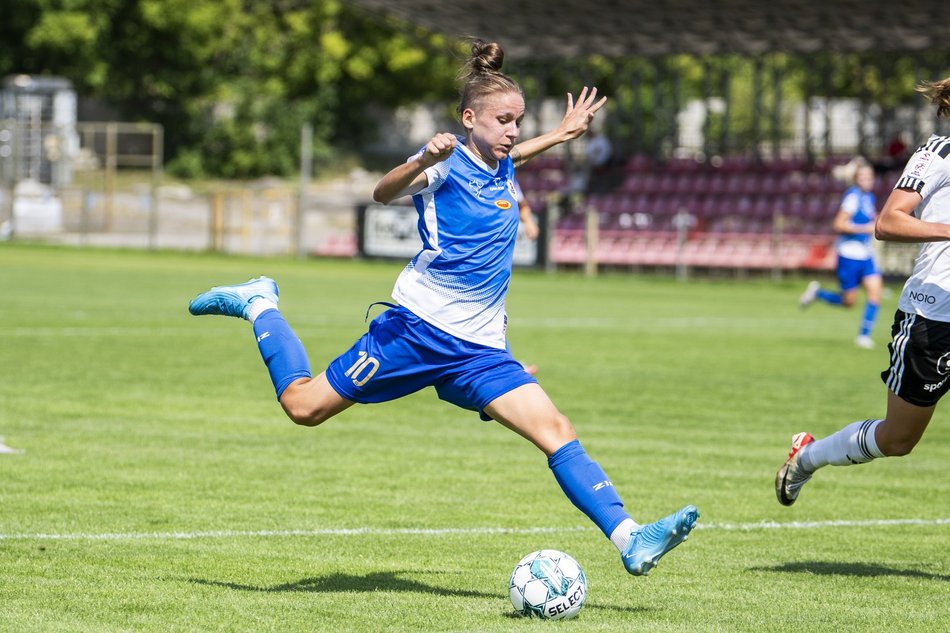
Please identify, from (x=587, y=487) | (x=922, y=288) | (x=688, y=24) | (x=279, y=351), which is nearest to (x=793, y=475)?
(x=922, y=288)

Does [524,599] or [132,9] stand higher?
[132,9]

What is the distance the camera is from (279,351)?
21.0ft

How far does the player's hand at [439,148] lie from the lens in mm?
5527

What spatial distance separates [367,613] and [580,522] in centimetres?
241

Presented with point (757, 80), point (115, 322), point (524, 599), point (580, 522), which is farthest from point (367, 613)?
point (757, 80)

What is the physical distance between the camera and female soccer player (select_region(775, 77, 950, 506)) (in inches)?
247

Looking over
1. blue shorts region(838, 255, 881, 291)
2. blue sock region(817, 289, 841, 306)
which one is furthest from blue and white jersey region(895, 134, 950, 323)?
blue sock region(817, 289, 841, 306)

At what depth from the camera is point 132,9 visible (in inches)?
2377

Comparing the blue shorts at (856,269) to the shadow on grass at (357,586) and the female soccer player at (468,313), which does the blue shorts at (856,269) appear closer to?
the female soccer player at (468,313)

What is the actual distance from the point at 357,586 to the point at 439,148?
1793 mm

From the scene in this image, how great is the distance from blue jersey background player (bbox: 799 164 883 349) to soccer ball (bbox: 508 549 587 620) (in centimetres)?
1313

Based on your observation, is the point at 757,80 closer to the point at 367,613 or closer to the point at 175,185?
the point at 175,185

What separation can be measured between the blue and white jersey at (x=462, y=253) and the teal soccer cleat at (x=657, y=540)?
3.25 ft

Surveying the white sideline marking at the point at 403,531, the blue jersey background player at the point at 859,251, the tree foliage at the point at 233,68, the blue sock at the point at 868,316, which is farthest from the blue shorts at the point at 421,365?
the tree foliage at the point at 233,68
